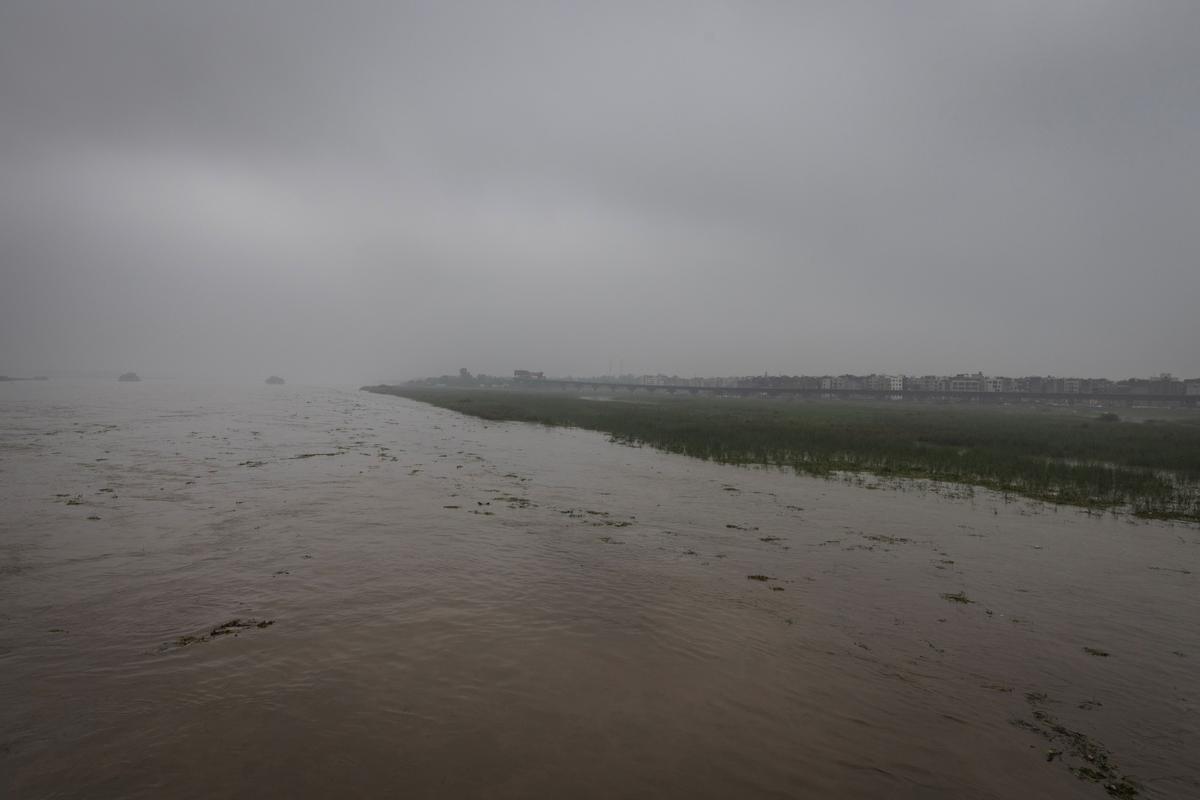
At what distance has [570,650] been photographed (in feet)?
23.6

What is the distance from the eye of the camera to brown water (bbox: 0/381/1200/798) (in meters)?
4.84

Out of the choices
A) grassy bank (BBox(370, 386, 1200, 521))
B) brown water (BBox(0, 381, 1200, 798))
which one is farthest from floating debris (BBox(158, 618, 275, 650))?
grassy bank (BBox(370, 386, 1200, 521))

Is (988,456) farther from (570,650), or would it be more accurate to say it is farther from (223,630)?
(223,630)

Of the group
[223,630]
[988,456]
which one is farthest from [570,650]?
[988,456]

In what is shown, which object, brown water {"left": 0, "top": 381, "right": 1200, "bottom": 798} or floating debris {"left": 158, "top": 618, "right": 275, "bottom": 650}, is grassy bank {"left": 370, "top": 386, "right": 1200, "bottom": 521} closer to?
brown water {"left": 0, "top": 381, "right": 1200, "bottom": 798}

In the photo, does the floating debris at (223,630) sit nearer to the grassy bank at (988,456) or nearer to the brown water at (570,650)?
the brown water at (570,650)

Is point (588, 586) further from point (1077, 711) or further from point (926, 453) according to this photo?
point (926, 453)

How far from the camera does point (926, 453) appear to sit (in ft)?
100

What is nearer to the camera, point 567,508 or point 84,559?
point 84,559

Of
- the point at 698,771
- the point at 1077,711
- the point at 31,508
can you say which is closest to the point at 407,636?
the point at 698,771

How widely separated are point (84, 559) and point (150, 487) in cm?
786

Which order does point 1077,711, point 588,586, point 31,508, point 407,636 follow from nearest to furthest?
point 1077,711
point 407,636
point 588,586
point 31,508

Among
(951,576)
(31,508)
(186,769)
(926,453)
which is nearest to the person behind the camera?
(186,769)

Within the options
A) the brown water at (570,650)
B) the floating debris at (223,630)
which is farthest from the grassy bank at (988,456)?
the floating debris at (223,630)
